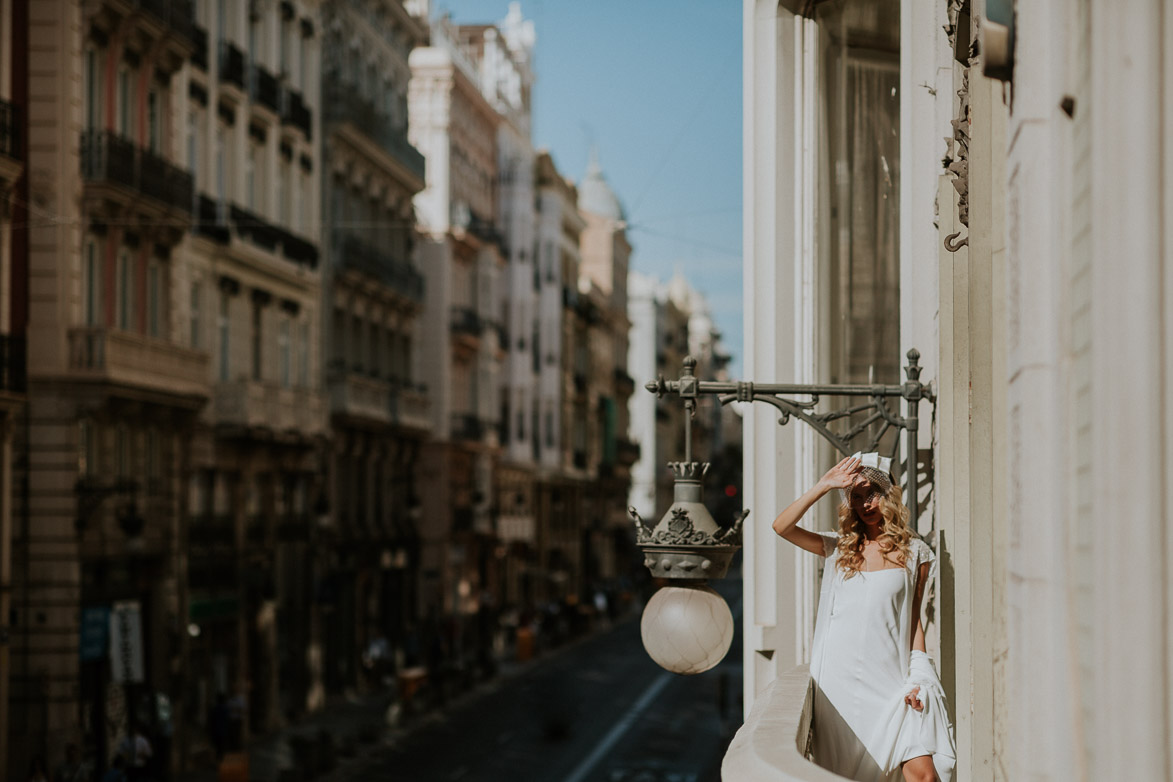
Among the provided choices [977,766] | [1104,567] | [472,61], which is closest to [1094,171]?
[1104,567]

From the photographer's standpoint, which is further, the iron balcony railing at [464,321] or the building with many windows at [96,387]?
the iron balcony railing at [464,321]

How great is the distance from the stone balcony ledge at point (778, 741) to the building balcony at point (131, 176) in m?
24.0

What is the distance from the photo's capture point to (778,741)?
501 cm

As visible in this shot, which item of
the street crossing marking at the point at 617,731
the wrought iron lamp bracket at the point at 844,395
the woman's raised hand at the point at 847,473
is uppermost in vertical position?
the wrought iron lamp bracket at the point at 844,395

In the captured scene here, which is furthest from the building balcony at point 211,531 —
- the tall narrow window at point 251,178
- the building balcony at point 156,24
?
the building balcony at point 156,24

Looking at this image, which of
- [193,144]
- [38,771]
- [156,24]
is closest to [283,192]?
[193,144]

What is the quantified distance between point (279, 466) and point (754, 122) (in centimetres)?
2878

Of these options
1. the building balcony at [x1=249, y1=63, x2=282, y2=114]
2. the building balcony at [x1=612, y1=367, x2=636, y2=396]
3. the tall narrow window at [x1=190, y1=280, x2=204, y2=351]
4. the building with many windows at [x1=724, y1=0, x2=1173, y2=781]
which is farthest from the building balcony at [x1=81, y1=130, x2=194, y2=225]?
the building balcony at [x1=612, y1=367, x2=636, y2=396]

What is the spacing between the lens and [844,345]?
38.3ft

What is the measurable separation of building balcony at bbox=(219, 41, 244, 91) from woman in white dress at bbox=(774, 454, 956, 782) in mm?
31054

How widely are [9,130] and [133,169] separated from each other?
3.33 meters

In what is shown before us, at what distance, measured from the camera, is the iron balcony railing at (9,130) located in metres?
26.7

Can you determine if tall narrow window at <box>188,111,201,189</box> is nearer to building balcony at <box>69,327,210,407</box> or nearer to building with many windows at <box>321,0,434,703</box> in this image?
building balcony at <box>69,327,210,407</box>

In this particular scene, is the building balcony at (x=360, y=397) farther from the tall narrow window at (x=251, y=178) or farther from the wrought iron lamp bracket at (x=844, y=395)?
the wrought iron lamp bracket at (x=844, y=395)
